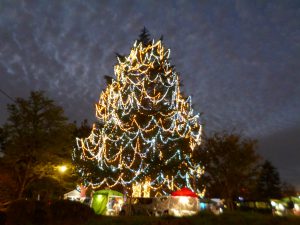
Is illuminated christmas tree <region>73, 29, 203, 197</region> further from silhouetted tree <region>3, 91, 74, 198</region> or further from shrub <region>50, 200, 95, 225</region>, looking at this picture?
shrub <region>50, 200, 95, 225</region>

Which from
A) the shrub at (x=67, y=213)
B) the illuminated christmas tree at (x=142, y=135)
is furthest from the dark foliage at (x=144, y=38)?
the shrub at (x=67, y=213)

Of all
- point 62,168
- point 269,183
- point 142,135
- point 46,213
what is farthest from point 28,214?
point 269,183

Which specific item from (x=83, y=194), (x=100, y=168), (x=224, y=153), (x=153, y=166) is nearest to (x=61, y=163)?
(x=100, y=168)

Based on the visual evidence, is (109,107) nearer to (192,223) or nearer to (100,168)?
(100,168)

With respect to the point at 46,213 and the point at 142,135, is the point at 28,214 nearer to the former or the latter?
the point at 46,213

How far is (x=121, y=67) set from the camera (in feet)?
106

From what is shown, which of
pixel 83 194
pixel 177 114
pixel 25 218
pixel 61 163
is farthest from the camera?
pixel 83 194

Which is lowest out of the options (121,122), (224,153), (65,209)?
(65,209)

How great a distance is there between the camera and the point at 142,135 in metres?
28.6

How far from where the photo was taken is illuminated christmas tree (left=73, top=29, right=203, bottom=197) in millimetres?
28969

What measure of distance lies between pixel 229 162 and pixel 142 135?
8614 millimetres

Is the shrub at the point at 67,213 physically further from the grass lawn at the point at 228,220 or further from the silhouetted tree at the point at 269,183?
the silhouetted tree at the point at 269,183

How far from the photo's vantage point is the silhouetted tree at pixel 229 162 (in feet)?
99.2

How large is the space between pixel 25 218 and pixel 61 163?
484 inches
